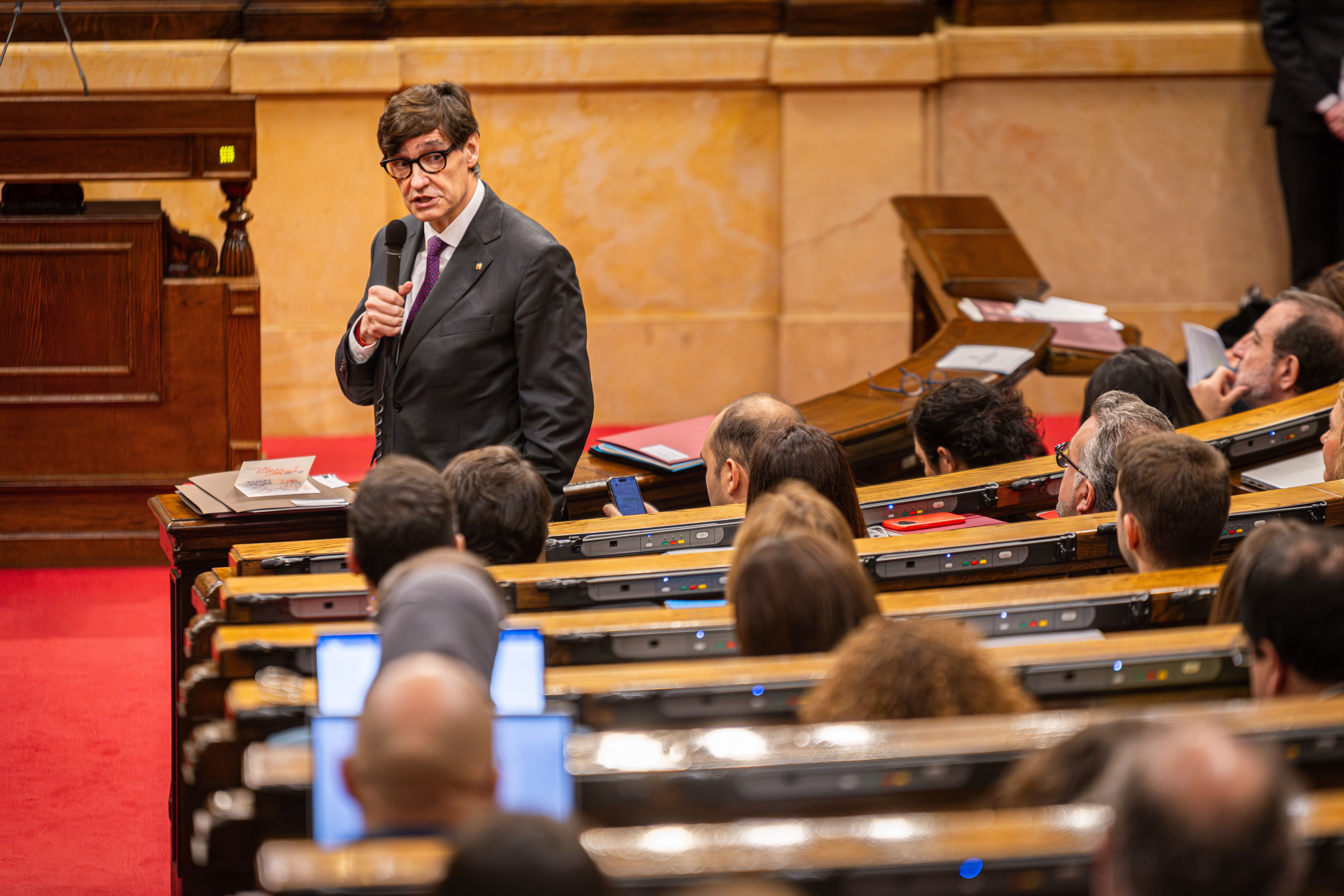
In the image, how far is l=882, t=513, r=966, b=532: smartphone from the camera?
9.66 feet

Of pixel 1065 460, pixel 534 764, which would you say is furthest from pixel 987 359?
pixel 534 764

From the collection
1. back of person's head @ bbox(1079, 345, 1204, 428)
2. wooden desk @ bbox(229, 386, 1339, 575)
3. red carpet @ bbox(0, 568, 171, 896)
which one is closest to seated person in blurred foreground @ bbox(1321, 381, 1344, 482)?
wooden desk @ bbox(229, 386, 1339, 575)

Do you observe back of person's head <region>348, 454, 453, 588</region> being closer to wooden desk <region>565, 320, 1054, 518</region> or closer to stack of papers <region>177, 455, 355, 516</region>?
stack of papers <region>177, 455, 355, 516</region>

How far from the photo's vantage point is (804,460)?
255 cm

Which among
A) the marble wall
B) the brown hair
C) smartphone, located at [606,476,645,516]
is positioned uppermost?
the marble wall

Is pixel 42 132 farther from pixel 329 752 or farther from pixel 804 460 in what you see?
pixel 329 752

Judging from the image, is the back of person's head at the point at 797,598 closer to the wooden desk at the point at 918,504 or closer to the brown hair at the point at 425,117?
the wooden desk at the point at 918,504

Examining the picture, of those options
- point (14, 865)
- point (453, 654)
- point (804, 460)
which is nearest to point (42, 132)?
point (14, 865)

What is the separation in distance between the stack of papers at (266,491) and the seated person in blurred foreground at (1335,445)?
78.5 inches

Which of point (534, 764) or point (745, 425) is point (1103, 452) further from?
point (534, 764)

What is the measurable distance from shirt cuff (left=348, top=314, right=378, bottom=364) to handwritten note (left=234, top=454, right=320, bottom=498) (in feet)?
0.75

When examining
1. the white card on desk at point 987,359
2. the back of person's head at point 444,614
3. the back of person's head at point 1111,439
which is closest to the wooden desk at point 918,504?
the back of person's head at point 1111,439

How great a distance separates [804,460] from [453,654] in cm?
102

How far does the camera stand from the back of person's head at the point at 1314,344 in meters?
3.95
